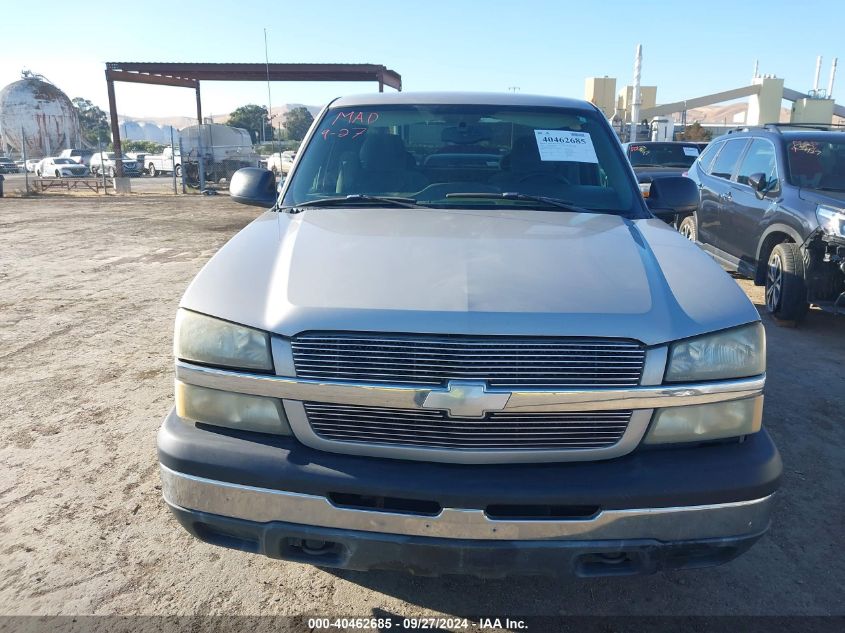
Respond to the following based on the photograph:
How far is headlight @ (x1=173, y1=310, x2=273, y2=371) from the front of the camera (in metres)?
2.06

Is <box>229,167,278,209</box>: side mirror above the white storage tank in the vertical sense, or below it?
below

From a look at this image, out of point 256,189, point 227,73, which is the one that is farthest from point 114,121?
point 256,189

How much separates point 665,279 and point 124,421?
3248 millimetres

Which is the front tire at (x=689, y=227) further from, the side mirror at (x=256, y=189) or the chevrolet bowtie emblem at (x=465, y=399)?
the chevrolet bowtie emblem at (x=465, y=399)

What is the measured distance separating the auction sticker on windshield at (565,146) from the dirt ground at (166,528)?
199cm

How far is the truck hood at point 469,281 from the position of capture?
1987 millimetres

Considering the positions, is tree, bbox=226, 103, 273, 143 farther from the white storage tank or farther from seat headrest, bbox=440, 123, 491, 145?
seat headrest, bbox=440, 123, 491, 145

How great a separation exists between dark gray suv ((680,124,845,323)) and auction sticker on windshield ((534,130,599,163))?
11.0 feet

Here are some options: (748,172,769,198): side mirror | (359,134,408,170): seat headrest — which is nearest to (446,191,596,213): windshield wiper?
(359,134,408,170): seat headrest

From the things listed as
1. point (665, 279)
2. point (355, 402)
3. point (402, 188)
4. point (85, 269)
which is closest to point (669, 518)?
point (665, 279)

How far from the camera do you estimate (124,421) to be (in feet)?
13.0

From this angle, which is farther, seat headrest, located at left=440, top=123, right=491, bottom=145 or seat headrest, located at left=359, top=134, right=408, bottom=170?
seat headrest, located at left=440, top=123, right=491, bottom=145

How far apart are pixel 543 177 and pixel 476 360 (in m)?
1.70

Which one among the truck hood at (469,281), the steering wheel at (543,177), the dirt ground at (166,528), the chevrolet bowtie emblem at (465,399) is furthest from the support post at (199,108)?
the chevrolet bowtie emblem at (465,399)
